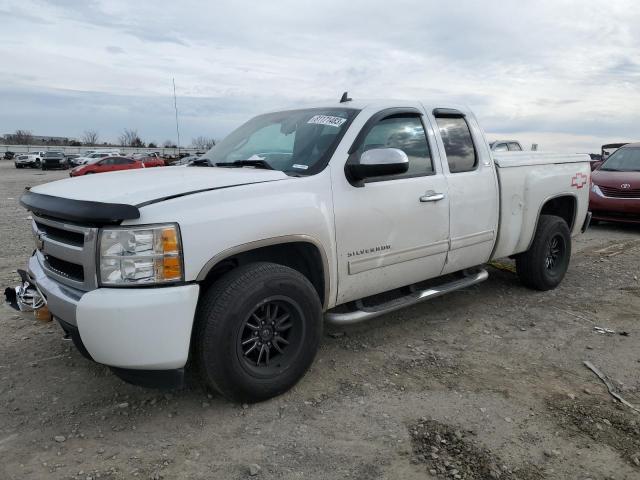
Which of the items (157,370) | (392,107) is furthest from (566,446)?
(392,107)

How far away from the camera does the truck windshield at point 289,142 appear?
350cm

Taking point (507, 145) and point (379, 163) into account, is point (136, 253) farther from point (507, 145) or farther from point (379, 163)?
point (507, 145)

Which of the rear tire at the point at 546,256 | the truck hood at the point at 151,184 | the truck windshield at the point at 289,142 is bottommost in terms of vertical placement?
the rear tire at the point at 546,256

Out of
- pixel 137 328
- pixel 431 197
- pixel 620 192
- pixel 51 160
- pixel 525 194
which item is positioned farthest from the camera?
pixel 51 160

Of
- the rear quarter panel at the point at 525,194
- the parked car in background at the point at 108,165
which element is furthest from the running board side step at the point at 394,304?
the parked car in background at the point at 108,165

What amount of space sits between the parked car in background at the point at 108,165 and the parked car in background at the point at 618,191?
2609cm

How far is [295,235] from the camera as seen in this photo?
10.2ft

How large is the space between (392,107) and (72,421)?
296 centimetres

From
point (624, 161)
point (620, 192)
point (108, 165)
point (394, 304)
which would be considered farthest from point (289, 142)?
point (108, 165)

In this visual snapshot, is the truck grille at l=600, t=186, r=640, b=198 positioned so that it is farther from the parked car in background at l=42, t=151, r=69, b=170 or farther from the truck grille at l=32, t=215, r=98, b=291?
the parked car in background at l=42, t=151, r=69, b=170

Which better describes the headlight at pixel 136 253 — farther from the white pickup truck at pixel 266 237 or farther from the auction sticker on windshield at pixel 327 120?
the auction sticker on windshield at pixel 327 120

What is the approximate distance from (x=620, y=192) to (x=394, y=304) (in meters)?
7.57

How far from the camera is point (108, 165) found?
32656mm

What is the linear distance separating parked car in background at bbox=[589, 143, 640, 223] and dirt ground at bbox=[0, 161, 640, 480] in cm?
566
